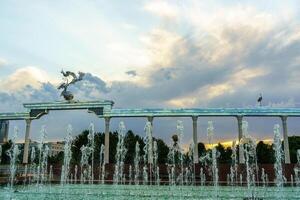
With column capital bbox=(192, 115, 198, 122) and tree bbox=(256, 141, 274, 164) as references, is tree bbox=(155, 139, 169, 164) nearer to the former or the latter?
tree bbox=(256, 141, 274, 164)

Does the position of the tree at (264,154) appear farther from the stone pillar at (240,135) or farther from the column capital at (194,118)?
the column capital at (194,118)

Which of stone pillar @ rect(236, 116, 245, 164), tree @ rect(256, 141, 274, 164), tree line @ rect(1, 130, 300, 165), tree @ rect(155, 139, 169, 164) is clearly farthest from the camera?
tree @ rect(155, 139, 169, 164)

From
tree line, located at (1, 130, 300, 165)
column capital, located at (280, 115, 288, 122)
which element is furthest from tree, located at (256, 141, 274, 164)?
column capital, located at (280, 115, 288, 122)

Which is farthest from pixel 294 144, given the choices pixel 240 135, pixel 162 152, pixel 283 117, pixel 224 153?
pixel 240 135

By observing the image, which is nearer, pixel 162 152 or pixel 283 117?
pixel 283 117

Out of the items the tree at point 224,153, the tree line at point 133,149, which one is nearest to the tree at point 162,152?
the tree line at point 133,149

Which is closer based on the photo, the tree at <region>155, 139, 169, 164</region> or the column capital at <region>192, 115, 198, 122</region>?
the column capital at <region>192, 115, 198, 122</region>

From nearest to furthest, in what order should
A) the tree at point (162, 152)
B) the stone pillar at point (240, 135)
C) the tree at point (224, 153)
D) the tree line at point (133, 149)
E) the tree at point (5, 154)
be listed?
the stone pillar at point (240, 135) < the tree line at point (133, 149) < the tree at point (162, 152) < the tree at point (224, 153) < the tree at point (5, 154)

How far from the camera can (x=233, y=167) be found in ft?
95.3

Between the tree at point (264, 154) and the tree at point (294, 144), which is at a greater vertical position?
the tree at point (294, 144)

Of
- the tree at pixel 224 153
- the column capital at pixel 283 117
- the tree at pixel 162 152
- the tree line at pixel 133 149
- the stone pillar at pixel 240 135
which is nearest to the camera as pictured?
the stone pillar at pixel 240 135

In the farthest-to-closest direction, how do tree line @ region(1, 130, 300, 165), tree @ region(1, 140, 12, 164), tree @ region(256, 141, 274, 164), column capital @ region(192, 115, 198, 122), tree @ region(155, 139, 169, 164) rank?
1. tree @ region(1, 140, 12, 164)
2. tree @ region(155, 139, 169, 164)
3. tree line @ region(1, 130, 300, 165)
4. tree @ region(256, 141, 274, 164)
5. column capital @ region(192, 115, 198, 122)

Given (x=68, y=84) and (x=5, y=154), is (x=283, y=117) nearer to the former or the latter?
(x=68, y=84)

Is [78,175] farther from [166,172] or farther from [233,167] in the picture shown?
[233,167]
